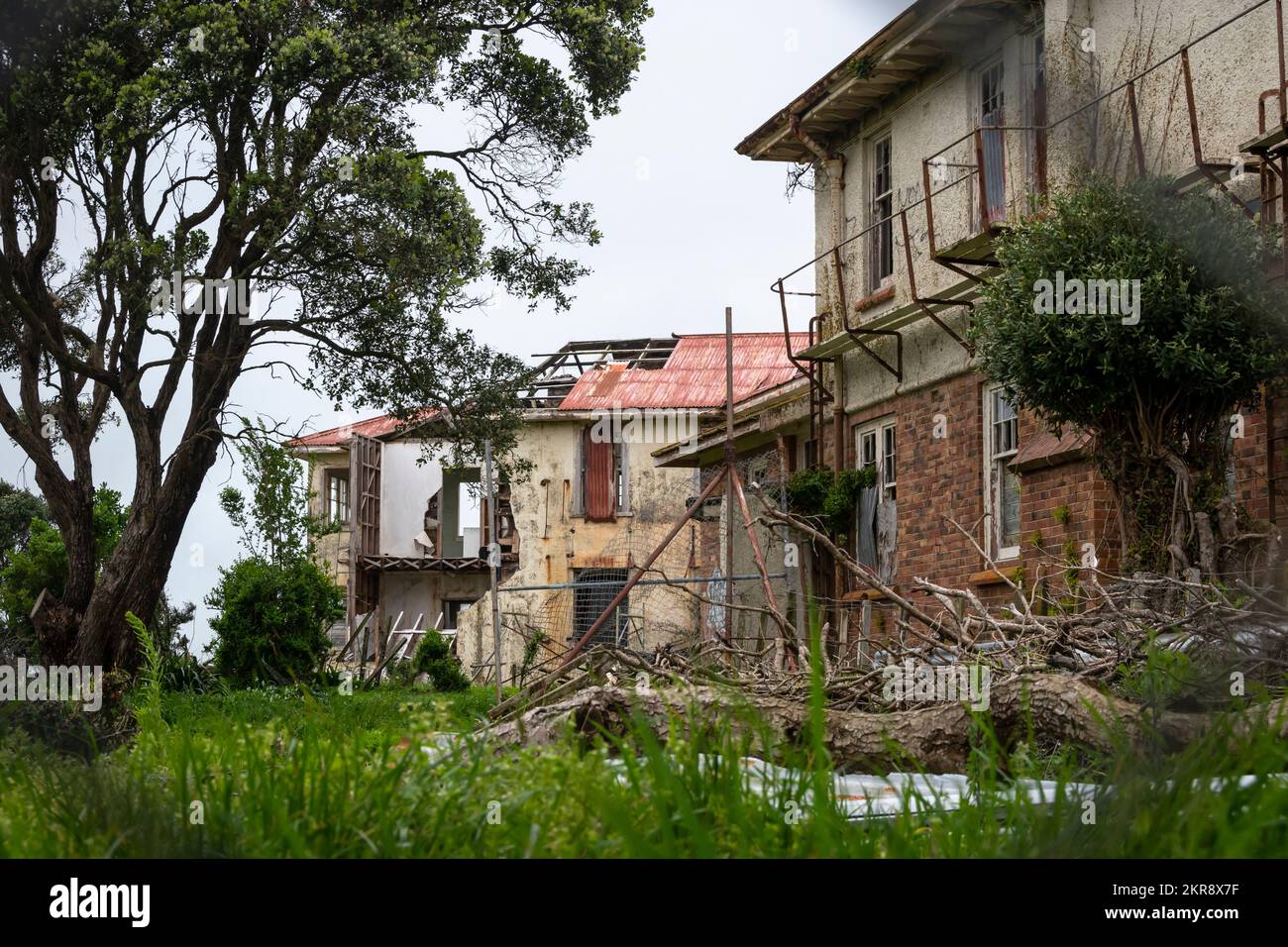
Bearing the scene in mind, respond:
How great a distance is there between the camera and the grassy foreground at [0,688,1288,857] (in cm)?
288

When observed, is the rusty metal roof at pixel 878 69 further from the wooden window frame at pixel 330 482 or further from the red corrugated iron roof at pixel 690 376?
the wooden window frame at pixel 330 482

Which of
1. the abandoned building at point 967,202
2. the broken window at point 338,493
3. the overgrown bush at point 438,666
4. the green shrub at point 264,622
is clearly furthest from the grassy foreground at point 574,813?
the broken window at point 338,493

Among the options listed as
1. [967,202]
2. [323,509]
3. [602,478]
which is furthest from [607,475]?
[967,202]

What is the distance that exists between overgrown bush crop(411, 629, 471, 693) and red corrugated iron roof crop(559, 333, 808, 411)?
28.4 feet

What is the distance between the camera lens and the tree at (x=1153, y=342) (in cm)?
1020

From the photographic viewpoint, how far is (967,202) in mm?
15609

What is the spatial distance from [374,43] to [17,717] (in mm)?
9830

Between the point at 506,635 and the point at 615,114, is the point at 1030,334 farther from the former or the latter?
the point at 506,635

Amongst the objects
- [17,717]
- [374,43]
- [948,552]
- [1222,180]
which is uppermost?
[374,43]

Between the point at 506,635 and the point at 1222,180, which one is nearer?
the point at 1222,180

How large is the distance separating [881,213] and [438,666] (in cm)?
1128

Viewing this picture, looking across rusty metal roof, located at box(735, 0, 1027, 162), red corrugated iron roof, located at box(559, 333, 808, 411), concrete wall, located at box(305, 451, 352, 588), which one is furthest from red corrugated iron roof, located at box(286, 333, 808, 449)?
rusty metal roof, located at box(735, 0, 1027, 162)
